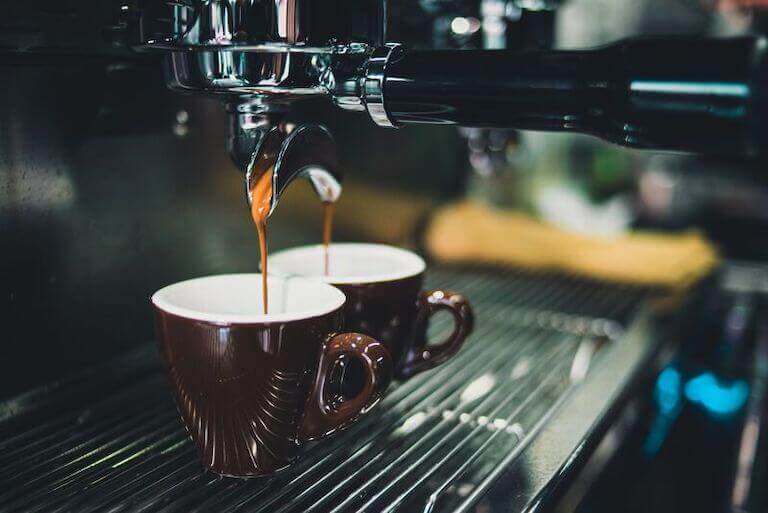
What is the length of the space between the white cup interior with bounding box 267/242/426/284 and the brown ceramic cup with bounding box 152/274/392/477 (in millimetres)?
108

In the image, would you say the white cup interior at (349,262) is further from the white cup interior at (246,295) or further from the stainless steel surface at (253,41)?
the stainless steel surface at (253,41)

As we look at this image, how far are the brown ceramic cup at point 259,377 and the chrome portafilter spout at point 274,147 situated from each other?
0.26 ft

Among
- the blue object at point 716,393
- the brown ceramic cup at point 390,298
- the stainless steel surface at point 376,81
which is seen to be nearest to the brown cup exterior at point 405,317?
the brown ceramic cup at point 390,298

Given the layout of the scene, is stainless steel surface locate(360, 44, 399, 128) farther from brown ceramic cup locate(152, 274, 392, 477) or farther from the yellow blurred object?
the yellow blurred object

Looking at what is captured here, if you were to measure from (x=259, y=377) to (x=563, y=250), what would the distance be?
25.8 inches

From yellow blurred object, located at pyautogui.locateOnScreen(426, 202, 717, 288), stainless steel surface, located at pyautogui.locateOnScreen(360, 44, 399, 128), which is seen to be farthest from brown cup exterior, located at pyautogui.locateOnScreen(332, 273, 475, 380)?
yellow blurred object, located at pyautogui.locateOnScreen(426, 202, 717, 288)

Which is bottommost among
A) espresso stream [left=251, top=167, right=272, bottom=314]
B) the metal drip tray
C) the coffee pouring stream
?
the metal drip tray

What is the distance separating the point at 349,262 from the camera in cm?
63

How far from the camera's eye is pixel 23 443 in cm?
50

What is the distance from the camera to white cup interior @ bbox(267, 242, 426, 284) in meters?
0.58

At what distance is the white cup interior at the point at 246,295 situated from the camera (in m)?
0.49

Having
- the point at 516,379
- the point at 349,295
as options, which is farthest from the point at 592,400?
the point at 349,295

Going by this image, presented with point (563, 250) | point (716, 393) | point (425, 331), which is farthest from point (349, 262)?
point (716, 393)

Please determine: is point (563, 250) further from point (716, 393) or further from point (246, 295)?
point (246, 295)
